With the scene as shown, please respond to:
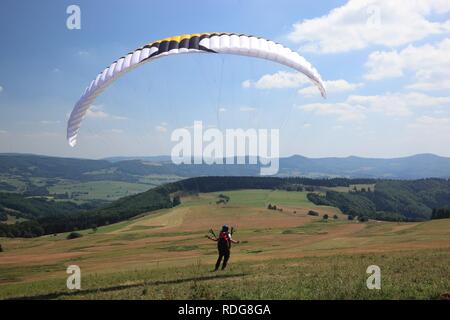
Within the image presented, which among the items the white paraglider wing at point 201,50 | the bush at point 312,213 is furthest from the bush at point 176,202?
the white paraglider wing at point 201,50

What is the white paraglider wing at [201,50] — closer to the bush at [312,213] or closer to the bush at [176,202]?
the bush at [312,213]

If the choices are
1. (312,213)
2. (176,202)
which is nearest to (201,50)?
(312,213)

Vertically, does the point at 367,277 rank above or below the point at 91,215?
above

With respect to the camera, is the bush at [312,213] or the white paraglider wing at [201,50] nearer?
the white paraglider wing at [201,50]

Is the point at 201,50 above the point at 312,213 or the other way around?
above

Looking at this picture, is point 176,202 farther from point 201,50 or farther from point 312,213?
point 201,50

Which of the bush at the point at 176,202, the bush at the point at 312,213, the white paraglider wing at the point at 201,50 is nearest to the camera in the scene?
the white paraglider wing at the point at 201,50

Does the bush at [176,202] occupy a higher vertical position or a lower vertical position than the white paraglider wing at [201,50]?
lower
